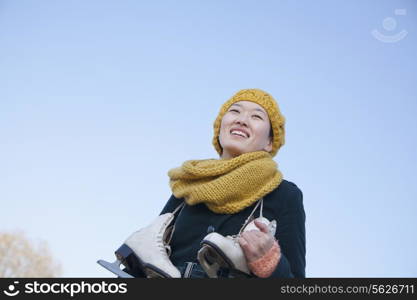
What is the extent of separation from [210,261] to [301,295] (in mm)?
350

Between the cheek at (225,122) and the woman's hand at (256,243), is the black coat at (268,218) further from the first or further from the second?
the cheek at (225,122)

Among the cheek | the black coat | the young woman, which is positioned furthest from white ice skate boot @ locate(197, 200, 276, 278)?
the cheek

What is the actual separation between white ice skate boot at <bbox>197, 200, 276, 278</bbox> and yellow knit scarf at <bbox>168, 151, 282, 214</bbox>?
0.73ft

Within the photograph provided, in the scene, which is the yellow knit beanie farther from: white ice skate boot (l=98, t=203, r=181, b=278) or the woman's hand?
the woman's hand

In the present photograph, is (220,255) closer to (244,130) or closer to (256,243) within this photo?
(256,243)

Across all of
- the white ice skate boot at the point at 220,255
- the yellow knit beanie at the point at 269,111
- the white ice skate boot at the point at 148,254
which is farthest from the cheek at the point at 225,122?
the white ice skate boot at the point at 220,255

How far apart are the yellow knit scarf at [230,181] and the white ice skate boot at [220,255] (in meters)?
0.22

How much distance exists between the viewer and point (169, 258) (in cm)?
235

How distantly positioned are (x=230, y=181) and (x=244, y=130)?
378 millimetres

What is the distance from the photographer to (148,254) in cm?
226

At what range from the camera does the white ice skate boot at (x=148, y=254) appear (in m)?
2.18

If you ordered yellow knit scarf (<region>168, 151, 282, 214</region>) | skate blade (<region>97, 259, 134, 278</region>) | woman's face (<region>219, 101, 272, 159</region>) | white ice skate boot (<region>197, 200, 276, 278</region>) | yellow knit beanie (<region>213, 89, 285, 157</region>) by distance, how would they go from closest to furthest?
white ice skate boot (<region>197, 200, 276, 278</region>) < skate blade (<region>97, 259, 134, 278</region>) < yellow knit scarf (<region>168, 151, 282, 214</region>) < woman's face (<region>219, 101, 272, 159</region>) < yellow knit beanie (<region>213, 89, 285, 157</region>)

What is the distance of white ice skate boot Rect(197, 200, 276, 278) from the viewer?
2008 mm

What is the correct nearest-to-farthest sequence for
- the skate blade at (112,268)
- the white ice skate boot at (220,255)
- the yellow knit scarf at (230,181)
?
the white ice skate boot at (220,255), the skate blade at (112,268), the yellow knit scarf at (230,181)
